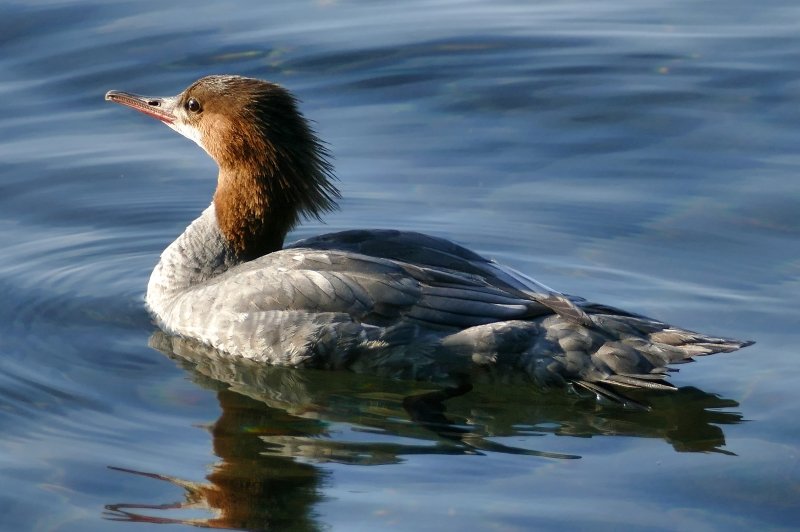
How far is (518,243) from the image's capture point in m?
8.57

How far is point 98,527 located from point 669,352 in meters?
2.79

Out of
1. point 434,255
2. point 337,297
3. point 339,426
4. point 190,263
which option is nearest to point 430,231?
point 434,255

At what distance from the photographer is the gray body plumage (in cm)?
680

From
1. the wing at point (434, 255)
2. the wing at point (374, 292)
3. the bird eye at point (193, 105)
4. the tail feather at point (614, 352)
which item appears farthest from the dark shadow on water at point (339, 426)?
the bird eye at point (193, 105)

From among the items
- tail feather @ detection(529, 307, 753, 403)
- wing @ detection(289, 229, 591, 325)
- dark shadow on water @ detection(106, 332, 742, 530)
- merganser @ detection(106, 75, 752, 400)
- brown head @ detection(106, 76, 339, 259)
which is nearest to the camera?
dark shadow on water @ detection(106, 332, 742, 530)

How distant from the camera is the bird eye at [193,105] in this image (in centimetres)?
788

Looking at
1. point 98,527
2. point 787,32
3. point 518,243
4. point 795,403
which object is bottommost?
point 98,527

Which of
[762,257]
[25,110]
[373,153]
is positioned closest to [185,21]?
[25,110]

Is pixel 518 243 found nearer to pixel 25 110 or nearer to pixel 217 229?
pixel 217 229

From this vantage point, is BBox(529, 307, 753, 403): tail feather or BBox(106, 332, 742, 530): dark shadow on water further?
BBox(529, 307, 753, 403): tail feather

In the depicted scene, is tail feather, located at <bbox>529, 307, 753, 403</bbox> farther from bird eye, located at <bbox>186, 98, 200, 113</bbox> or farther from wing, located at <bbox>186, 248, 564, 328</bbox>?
bird eye, located at <bbox>186, 98, 200, 113</bbox>

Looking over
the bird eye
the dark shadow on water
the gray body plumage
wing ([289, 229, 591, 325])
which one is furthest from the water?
the bird eye

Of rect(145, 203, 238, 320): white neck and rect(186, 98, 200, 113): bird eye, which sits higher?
rect(186, 98, 200, 113): bird eye

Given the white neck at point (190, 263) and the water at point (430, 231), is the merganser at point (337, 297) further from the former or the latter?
the water at point (430, 231)
